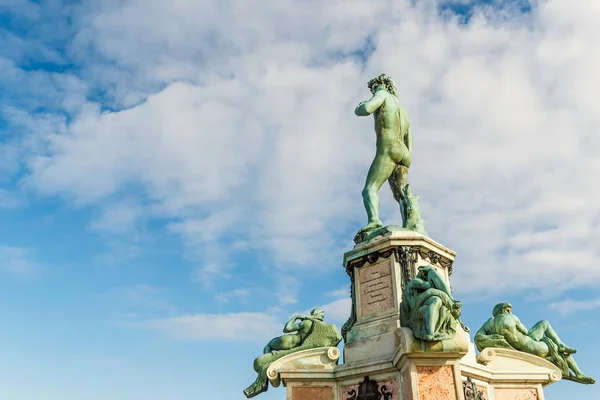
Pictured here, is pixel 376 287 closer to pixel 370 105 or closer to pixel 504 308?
pixel 504 308

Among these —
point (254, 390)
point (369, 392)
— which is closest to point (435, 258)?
point (369, 392)

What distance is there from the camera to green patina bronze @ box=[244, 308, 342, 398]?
36.5 feet

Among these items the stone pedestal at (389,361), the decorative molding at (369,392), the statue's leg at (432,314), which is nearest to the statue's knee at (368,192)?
the stone pedestal at (389,361)

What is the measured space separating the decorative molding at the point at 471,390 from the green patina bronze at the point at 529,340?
181 centimetres

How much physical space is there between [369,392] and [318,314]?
2230mm

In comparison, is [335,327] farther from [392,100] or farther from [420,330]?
[392,100]

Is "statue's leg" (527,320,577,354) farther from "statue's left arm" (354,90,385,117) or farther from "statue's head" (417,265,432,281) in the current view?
"statue's left arm" (354,90,385,117)

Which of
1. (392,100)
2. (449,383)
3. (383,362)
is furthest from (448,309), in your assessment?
(392,100)

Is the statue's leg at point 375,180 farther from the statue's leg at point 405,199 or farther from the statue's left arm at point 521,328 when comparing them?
the statue's left arm at point 521,328

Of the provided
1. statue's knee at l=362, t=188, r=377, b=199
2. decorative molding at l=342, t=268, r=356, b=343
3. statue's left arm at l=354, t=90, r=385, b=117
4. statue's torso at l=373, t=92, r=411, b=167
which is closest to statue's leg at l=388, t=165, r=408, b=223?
statue's torso at l=373, t=92, r=411, b=167

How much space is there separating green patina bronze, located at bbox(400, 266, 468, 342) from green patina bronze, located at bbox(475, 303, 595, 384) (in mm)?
3174

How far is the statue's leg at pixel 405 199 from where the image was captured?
12188mm

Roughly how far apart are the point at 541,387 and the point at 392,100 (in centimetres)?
667

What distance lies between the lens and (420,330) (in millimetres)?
8750
